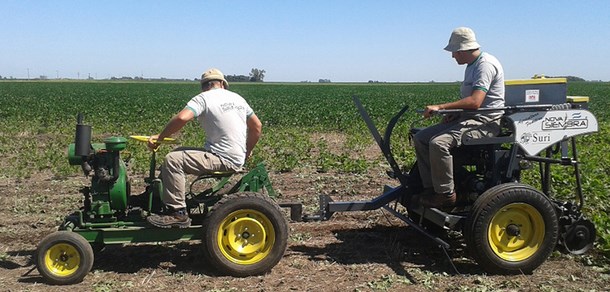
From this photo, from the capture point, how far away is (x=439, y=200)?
5.59 m

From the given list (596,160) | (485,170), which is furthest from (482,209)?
(596,160)

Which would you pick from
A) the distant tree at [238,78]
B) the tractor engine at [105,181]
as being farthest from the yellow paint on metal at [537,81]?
the distant tree at [238,78]

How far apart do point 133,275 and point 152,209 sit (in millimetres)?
634

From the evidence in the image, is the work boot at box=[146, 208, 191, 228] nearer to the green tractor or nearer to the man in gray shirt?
the green tractor

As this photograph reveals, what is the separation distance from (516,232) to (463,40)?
1.80 m

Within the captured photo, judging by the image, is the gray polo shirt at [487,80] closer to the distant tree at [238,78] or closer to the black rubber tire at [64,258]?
the black rubber tire at [64,258]

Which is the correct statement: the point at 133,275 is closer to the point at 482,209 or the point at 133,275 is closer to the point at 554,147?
the point at 482,209

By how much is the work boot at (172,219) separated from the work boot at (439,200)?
2208 millimetres

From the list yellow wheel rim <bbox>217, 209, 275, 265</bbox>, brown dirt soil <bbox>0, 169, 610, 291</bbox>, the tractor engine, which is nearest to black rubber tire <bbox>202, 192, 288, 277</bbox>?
yellow wheel rim <bbox>217, 209, 275, 265</bbox>

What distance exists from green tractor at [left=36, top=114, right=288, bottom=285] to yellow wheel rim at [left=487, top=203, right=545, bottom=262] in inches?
75.0

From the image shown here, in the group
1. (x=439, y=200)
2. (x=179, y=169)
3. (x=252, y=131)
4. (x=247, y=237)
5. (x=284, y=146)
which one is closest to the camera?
(x=179, y=169)

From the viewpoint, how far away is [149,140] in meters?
5.32

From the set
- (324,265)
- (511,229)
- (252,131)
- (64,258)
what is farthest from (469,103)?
(64,258)

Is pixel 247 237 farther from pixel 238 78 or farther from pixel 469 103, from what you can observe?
pixel 238 78
